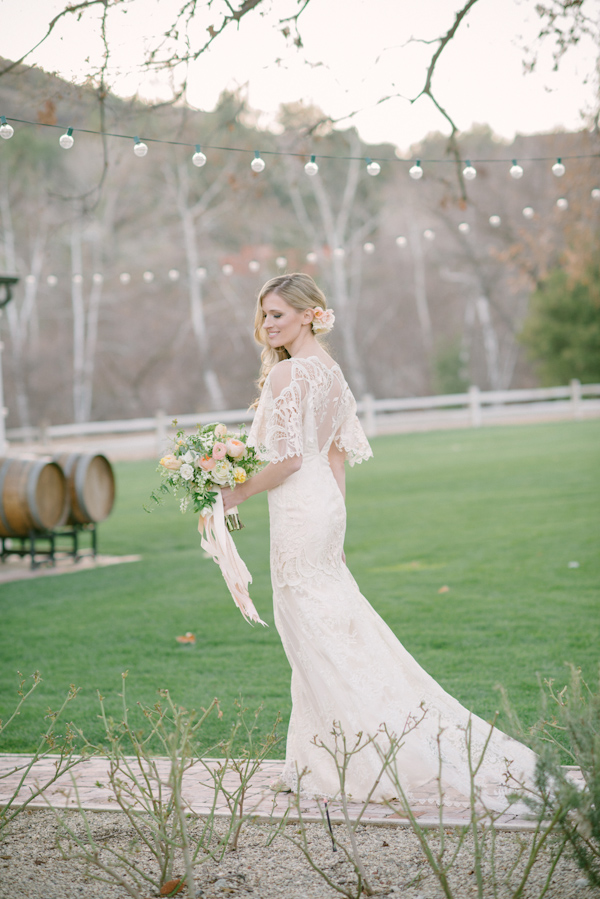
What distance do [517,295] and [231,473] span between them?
37482 mm

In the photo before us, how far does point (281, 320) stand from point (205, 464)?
75 cm

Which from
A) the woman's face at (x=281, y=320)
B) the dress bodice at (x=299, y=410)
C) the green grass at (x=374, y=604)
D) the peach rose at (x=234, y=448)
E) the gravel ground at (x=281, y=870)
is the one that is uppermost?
the woman's face at (x=281, y=320)

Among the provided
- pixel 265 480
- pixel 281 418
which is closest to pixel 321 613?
pixel 265 480

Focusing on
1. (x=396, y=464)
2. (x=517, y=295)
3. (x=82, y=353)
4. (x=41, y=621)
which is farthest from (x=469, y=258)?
(x=41, y=621)

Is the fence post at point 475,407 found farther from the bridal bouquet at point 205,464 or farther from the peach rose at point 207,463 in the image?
the peach rose at point 207,463

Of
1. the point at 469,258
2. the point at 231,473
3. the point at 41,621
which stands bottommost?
the point at 41,621

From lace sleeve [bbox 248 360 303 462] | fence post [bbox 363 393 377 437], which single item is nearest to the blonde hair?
lace sleeve [bbox 248 360 303 462]

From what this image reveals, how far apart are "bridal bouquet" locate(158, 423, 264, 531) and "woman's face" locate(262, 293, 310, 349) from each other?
1.59ft

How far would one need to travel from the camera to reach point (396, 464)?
17.7m

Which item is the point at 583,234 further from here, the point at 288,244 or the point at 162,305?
the point at 162,305

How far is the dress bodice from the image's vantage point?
12.4 ft

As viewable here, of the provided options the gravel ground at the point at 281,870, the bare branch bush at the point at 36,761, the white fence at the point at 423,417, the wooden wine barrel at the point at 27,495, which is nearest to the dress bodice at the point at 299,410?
the bare branch bush at the point at 36,761

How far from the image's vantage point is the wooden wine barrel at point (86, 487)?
9.61m

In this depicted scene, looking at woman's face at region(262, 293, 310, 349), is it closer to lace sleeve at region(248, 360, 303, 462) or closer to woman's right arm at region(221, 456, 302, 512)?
lace sleeve at region(248, 360, 303, 462)
